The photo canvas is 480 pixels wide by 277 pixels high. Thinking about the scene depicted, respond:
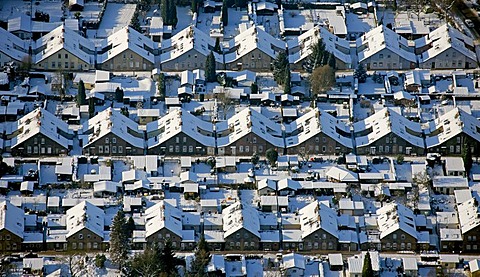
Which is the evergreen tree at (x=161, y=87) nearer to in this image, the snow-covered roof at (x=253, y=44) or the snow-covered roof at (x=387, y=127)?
the snow-covered roof at (x=253, y=44)

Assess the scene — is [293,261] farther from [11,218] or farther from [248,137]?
[11,218]

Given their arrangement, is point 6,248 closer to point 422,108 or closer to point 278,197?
point 278,197

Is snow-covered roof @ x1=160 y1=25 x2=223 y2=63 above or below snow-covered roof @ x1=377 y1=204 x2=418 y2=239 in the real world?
above

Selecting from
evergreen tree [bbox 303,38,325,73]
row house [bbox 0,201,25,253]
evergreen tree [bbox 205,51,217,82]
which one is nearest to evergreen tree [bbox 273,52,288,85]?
evergreen tree [bbox 303,38,325,73]

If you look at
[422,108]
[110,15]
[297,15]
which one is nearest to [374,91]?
[422,108]

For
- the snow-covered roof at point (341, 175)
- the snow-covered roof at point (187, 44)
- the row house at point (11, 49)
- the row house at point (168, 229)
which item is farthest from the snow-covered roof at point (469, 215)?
the row house at point (11, 49)

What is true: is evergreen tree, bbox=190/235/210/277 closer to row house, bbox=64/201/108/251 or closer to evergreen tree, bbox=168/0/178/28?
row house, bbox=64/201/108/251
